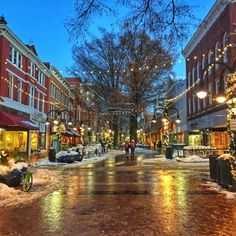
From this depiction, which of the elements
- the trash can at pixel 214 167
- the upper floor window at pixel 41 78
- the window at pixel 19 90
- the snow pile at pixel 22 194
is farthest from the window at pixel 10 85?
the trash can at pixel 214 167

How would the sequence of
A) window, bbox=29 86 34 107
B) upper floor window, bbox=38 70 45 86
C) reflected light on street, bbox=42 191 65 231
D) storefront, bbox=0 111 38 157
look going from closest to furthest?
reflected light on street, bbox=42 191 65 231, storefront, bbox=0 111 38 157, window, bbox=29 86 34 107, upper floor window, bbox=38 70 45 86

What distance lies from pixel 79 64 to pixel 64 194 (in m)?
34.7

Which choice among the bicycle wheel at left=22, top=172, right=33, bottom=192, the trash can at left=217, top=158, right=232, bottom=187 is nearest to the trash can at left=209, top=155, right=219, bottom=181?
the trash can at left=217, top=158, right=232, bottom=187

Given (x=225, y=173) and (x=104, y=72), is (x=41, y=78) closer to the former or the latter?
(x=104, y=72)

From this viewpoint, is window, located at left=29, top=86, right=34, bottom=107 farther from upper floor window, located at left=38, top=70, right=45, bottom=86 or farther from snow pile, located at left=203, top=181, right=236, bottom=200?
snow pile, located at left=203, top=181, right=236, bottom=200

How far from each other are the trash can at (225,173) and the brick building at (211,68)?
1765 cm

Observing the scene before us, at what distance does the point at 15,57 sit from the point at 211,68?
20.4 metres

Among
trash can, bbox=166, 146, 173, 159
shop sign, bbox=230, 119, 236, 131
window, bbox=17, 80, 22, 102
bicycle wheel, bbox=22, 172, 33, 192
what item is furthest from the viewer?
window, bbox=17, 80, 22, 102

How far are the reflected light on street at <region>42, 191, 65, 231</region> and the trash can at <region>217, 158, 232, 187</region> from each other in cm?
533

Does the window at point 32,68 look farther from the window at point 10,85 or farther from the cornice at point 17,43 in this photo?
the window at point 10,85

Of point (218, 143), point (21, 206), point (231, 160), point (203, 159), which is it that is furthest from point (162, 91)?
point (21, 206)

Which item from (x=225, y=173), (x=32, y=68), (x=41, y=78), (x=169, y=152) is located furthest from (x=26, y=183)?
(x=41, y=78)

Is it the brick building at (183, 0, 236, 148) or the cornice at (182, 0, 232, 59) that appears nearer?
the brick building at (183, 0, 236, 148)

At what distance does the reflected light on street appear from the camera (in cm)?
787
